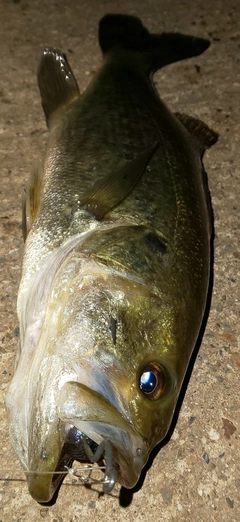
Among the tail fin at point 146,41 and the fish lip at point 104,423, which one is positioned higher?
the tail fin at point 146,41

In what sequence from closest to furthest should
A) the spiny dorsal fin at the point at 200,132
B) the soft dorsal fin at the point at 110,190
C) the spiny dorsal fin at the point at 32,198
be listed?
the soft dorsal fin at the point at 110,190
the spiny dorsal fin at the point at 32,198
the spiny dorsal fin at the point at 200,132

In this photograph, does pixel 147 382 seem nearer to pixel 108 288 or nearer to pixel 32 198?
pixel 108 288

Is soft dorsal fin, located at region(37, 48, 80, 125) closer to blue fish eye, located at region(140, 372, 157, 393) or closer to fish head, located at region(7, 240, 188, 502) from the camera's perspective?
fish head, located at region(7, 240, 188, 502)

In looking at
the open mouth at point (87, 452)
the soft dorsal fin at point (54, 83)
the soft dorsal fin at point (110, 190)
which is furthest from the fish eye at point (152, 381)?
the soft dorsal fin at point (54, 83)

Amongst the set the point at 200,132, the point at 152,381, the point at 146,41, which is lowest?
the point at 152,381

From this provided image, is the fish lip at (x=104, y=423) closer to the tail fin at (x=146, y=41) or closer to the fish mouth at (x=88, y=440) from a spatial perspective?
the fish mouth at (x=88, y=440)

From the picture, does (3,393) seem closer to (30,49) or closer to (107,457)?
(107,457)

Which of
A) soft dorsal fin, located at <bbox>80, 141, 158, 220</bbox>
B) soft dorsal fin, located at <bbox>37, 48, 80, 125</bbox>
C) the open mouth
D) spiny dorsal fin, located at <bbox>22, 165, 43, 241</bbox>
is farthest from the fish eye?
soft dorsal fin, located at <bbox>37, 48, 80, 125</bbox>

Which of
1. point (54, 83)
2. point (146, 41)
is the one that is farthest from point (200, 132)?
point (146, 41)
